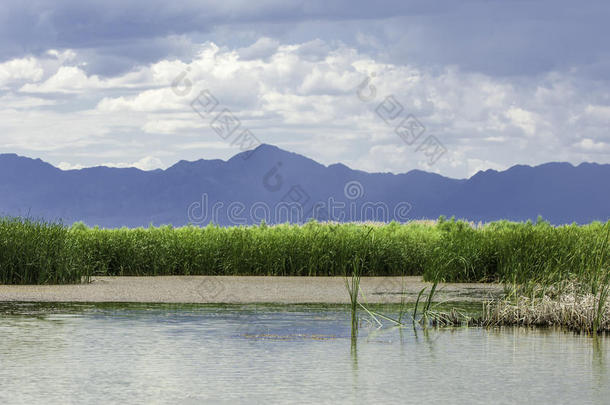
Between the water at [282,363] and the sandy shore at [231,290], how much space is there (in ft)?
11.3

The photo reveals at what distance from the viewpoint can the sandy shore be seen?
56.7 feet

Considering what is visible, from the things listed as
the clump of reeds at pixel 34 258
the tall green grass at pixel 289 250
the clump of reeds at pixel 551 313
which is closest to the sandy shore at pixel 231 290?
the clump of reeds at pixel 34 258

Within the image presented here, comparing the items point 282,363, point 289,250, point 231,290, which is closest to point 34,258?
point 231,290

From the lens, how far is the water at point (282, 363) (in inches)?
302

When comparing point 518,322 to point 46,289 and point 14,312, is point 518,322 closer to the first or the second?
point 14,312

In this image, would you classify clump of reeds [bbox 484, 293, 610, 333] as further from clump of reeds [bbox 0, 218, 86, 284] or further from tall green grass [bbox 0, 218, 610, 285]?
clump of reeds [bbox 0, 218, 86, 284]

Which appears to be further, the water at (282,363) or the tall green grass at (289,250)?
the tall green grass at (289,250)

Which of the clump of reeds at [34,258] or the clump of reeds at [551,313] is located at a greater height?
the clump of reeds at [34,258]

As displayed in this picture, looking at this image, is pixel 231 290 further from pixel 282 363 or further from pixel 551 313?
pixel 282 363

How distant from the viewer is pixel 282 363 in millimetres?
9305

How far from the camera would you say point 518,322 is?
13156 mm

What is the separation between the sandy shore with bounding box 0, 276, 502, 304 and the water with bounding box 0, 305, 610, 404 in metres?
3.46

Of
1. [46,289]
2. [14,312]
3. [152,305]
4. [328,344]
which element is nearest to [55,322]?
[14,312]

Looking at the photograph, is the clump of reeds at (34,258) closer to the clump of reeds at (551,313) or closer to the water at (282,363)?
the water at (282,363)
